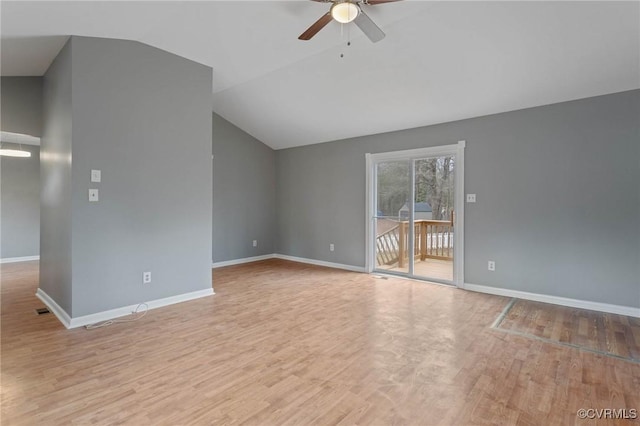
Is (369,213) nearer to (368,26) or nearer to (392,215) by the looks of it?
(392,215)

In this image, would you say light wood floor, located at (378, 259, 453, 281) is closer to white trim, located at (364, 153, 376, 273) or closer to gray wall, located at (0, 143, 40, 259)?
white trim, located at (364, 153, 376, 273)

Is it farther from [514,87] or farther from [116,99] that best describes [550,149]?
[116,99]

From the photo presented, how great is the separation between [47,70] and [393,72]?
13.4 ft

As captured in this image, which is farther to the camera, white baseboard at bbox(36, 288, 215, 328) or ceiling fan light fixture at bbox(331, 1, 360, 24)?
white baseboard at bbox(36, 288, 215, 328)

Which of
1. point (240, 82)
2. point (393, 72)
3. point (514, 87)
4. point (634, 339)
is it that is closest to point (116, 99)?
point (240, 82)

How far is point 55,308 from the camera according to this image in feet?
10.9

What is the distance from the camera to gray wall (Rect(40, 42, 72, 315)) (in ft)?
10.00

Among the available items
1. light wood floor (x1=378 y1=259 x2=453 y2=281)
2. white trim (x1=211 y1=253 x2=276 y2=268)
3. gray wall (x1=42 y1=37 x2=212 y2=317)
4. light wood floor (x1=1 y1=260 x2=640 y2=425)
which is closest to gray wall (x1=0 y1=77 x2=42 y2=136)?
gray wall (x1=42 y1=37 x2=212 y2=317)

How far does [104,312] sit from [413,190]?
4302 millimetres

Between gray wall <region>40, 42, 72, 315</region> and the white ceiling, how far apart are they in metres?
0.35

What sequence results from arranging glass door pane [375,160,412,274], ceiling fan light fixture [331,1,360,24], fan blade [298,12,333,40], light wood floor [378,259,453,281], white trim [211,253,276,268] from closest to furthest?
ceiling fan light fixture [331,1,360,24]
fan blade [298,12,333,40]
light wood floor [378,259,453,281]
glass door pane [375,160,412,274]
white trim [211,253,276,268]

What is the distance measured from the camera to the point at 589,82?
3270 millimetres

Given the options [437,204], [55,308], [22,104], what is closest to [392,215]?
[437,204]

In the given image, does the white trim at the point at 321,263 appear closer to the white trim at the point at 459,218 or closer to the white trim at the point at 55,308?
the white trim at the point at 459,218
